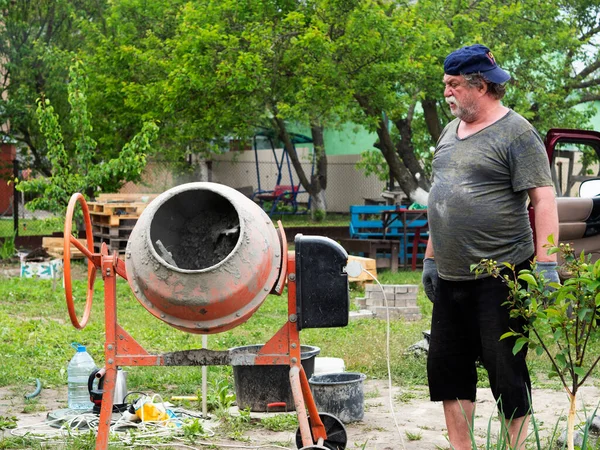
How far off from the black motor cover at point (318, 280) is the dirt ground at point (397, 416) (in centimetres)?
78

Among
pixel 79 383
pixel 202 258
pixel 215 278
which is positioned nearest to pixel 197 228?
pixel 202 258

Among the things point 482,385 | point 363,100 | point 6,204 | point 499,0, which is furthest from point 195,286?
point 6,204

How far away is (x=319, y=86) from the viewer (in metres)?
12.9

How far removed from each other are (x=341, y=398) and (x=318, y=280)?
4.27 feet

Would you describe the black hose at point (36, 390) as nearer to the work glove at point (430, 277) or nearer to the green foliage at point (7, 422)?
the green foliage at point (7, 422)

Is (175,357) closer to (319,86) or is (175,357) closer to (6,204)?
(319,86)

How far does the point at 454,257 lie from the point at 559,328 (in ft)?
2.78

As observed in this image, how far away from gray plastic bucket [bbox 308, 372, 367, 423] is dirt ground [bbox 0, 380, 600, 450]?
0.08 meters

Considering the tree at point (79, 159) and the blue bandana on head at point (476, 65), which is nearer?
the blue bandana on head at point (476, 65)

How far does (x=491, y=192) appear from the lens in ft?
12.2

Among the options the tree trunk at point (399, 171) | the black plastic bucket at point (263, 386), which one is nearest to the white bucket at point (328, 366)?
the black plastic bucket at point (263, 386)

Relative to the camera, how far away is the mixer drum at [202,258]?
12.4ft

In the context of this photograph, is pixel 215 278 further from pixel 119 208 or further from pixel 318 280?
pixel 119 208

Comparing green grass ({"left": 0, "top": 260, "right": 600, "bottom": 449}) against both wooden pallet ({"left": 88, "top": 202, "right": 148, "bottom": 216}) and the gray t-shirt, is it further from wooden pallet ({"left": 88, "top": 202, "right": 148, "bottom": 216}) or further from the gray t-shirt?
wooden pallet ({"left": 88, "top": 202, "right": 148, "bottom": 216})
